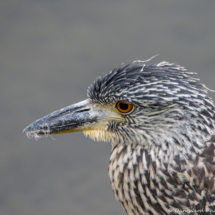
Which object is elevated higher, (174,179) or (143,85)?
(143,85)

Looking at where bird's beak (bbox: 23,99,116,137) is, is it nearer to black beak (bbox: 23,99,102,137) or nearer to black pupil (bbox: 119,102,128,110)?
black beak (bbox: 23,99,102,137)

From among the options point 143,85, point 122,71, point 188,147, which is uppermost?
point 122,71

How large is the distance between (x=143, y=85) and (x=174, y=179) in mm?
833

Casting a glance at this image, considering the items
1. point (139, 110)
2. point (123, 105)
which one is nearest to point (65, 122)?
point (123, 105)

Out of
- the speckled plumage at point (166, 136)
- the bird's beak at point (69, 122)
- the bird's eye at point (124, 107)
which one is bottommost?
the speckled plumage at point (166, 136)

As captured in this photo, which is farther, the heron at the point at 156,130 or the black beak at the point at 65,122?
the black beak at the point at 65,122

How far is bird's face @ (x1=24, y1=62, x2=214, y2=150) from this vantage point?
9.18 ft

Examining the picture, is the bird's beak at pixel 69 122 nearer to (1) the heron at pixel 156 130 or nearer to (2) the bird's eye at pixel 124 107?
(1) the heron at pixel 156 130

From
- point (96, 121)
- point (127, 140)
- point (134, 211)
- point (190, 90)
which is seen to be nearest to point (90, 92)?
point (96, 121)

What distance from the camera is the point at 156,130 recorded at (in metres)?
2.89

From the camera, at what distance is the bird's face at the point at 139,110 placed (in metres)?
2.80

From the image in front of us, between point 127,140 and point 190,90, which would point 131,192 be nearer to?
point 127,140

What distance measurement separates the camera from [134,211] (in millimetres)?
3188

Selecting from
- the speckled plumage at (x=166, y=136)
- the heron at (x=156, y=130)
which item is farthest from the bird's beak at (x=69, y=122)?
the speckled plumage at (x=166, y=136)
